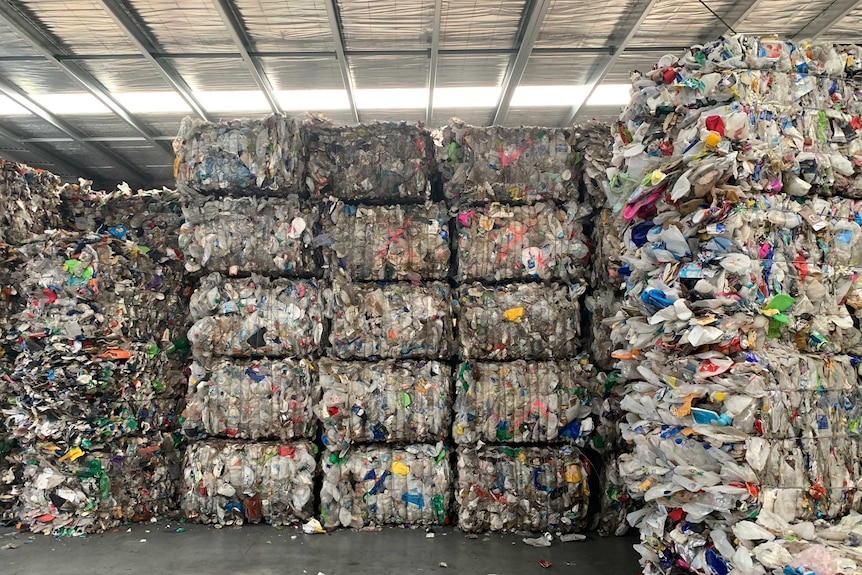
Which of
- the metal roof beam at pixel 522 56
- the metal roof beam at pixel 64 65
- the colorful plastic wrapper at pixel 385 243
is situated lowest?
the colorful plastic wrapper at pixel 385 243

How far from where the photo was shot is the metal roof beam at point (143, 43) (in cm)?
376

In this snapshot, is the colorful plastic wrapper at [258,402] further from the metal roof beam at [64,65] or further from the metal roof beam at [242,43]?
the metal roof beam at [64,65]

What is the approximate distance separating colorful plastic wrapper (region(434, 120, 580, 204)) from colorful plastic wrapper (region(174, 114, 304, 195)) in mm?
907

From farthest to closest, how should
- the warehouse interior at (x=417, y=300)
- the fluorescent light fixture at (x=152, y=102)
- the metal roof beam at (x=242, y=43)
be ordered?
the fluorescent light fixture at (x=152, y=102)
the metal roof beam at (x=242, y=43)
the warehouse interior at (x=417, y=300)

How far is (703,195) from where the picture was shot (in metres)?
2.22

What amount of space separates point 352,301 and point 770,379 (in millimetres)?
2185

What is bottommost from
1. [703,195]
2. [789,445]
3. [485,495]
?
[485,495]

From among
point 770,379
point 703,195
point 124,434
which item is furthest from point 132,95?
point 770,379

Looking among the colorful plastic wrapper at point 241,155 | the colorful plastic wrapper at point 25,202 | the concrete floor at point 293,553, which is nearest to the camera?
the concrete floor at point 293,553

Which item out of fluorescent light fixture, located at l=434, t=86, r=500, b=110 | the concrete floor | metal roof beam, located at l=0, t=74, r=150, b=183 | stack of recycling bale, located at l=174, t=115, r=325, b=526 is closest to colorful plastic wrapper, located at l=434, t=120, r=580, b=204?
stack of recycling bale, located at l=174, t=115, r=325, b=526

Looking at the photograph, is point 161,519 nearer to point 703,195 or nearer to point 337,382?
point 337,382

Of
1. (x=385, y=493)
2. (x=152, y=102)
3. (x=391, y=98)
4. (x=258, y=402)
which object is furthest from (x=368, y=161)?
(x=152, y=102)

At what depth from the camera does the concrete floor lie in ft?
9.23

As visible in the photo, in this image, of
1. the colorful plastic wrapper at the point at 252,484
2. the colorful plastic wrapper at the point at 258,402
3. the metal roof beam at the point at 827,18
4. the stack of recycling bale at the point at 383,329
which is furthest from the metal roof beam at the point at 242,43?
the metal roof beam at the point at 827,18
